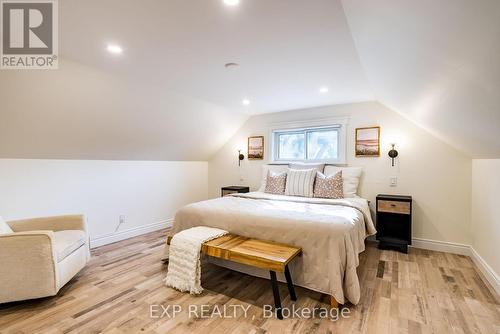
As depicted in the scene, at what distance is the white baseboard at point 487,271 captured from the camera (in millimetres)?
2201

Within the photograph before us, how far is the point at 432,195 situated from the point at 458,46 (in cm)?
289

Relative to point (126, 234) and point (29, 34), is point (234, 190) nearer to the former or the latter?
point (126, 234)

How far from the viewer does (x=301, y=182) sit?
364 centimetres

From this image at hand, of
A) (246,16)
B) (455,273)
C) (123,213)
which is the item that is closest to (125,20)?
(246,16)

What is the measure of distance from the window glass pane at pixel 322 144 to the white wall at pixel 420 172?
29cm

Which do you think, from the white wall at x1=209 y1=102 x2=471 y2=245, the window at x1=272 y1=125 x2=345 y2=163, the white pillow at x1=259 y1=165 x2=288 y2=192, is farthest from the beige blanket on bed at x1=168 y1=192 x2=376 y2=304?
the window at x1=272 y1=125 x2=345 y2=163

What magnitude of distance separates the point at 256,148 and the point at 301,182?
57.1 inches

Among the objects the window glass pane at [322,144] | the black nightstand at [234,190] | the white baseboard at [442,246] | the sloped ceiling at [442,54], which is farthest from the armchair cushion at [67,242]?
the white baseboard at [442,246]

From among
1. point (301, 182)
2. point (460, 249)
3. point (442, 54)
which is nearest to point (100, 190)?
point (301, 182)

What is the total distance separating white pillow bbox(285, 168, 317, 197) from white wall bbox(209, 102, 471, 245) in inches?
30.2

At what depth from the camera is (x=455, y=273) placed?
2582 mm

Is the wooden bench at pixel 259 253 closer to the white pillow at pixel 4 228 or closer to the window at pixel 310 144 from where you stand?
the white pillow at pixel 4 228

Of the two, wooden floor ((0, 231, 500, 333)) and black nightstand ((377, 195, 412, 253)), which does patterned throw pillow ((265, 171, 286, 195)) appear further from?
wooden floor ((0, 231, 500, 333))

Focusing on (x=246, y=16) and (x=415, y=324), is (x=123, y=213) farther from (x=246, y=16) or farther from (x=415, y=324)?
(x=415, y=324)
